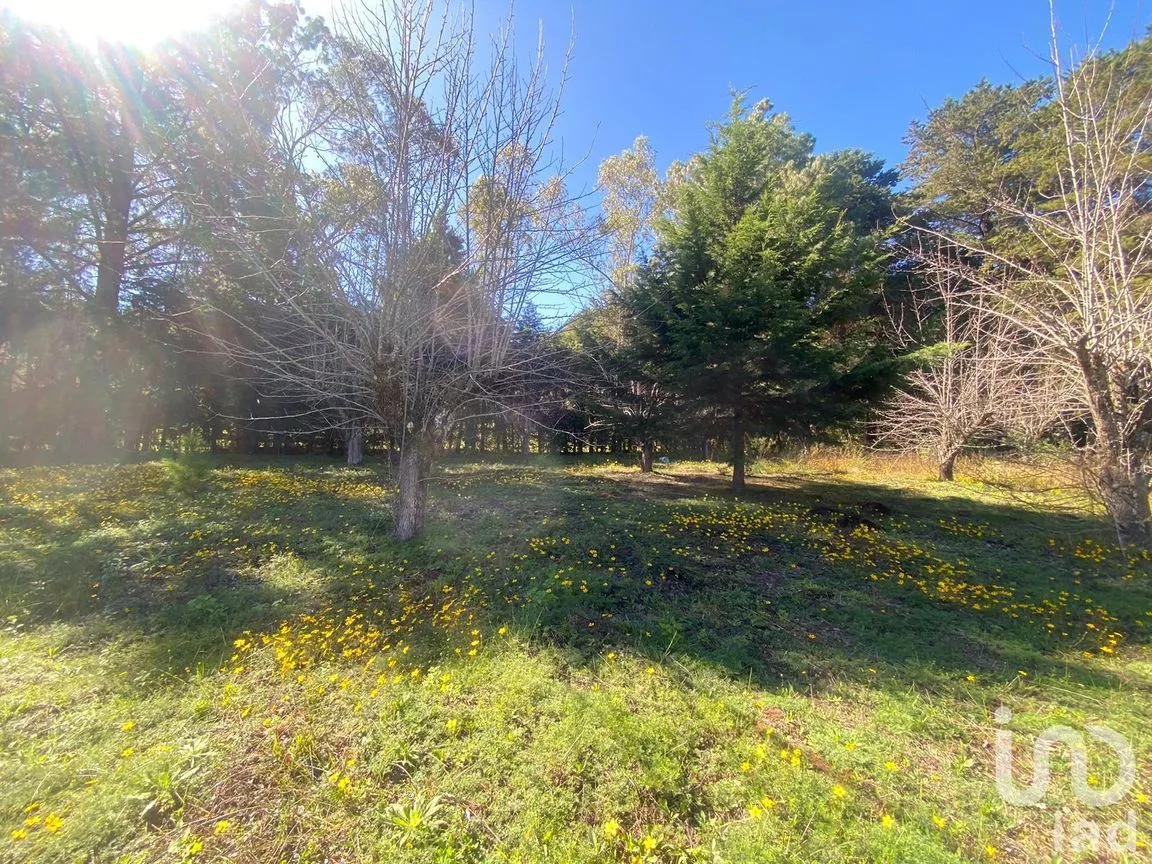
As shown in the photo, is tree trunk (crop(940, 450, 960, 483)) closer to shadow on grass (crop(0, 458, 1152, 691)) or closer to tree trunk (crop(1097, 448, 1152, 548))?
shadow on grass (crop(0, 458, 1152, 691))

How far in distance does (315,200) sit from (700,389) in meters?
6.29

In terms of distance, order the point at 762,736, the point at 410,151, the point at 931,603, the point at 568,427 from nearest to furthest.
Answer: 1. the point at 762,736
2. the point at 931,603
3. the point at 410,151
4. the point at 568,427

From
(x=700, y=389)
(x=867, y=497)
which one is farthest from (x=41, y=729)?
(x=867, y=497)

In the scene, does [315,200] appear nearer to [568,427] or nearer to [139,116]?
[139,116]

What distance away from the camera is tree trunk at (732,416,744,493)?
27.2ft

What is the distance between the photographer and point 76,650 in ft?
10.5

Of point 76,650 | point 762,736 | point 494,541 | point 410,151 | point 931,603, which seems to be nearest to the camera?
point 762,736

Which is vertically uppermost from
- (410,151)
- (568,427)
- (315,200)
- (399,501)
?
(410,151)

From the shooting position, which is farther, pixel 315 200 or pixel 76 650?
pixel 315 200

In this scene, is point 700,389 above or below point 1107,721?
above

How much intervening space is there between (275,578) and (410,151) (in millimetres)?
4457

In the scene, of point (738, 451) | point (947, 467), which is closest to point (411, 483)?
point (738, 451)

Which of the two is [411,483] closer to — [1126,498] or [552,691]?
[552,691]

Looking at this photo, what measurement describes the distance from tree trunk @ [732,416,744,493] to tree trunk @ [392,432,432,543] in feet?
18.9
